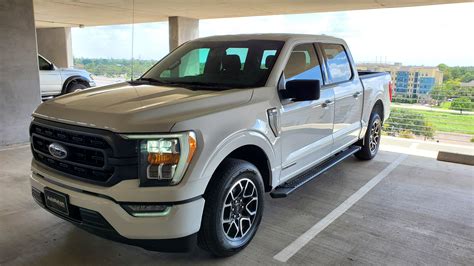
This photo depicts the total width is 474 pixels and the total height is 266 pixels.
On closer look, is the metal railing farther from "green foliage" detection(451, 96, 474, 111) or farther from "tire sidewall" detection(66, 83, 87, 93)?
"tire sidewall" detection(66, 83, 87, 93)

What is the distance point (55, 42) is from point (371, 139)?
20.3 m

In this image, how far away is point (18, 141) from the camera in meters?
6.53

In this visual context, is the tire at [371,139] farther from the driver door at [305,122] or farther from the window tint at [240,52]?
the window tint at [240,52]

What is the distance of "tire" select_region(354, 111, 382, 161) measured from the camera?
560cm

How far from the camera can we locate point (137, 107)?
2590 mm

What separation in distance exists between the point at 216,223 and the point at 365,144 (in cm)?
370

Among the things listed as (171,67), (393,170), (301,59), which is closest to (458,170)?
(393,170)

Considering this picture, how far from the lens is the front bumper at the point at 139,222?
7.86 feet

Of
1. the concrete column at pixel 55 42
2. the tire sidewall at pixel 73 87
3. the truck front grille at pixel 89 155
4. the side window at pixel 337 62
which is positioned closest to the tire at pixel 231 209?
the truck front grille at pixel 89 155

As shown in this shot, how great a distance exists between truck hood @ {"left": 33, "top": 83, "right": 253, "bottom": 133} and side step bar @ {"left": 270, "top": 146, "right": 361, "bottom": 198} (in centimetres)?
96

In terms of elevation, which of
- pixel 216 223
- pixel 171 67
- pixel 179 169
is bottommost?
pixel 216 223

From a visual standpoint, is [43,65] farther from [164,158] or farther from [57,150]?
[164,158]

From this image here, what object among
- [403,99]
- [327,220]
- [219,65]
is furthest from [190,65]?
[403,99]

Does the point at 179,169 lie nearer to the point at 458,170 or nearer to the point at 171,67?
the point at 171,67
